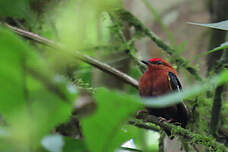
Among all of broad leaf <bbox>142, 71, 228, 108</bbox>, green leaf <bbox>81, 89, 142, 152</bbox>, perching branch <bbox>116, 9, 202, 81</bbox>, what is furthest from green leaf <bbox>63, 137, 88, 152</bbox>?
perching branch <bbox>116, 9, 202, 81</bbox>

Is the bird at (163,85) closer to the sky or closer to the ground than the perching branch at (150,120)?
closer to the sky

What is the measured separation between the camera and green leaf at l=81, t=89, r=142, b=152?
39cm

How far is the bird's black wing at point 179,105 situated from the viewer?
9.39 ft

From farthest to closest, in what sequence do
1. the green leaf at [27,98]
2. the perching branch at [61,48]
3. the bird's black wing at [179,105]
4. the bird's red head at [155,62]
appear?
the bird's red head at [155,62]
the bird's black wing at [179,105]
the perching branch at [61,48]
the green leaf at [27,98]

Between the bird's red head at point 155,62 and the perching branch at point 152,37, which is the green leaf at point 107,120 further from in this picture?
the bird's red head at point 155,62

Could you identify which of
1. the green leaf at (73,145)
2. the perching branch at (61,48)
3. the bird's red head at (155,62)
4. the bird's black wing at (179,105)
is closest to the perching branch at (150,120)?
the perching branch at (61,48)

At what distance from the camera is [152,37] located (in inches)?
120

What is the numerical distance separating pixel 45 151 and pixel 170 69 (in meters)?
2.85

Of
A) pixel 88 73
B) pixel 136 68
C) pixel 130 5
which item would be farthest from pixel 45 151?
pixel 130 5

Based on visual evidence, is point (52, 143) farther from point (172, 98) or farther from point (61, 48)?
point (61, 48)

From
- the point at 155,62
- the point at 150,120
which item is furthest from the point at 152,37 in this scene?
the point at 150,120

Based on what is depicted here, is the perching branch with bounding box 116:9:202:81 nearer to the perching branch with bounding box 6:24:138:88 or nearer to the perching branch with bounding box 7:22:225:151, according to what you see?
the perching branch with bounding box 6:24:138:88

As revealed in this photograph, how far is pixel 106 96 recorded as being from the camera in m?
0.40

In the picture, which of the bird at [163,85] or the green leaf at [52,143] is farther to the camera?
the bird at [163,85]
